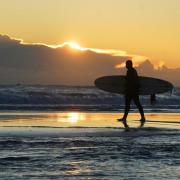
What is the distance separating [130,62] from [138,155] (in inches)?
424

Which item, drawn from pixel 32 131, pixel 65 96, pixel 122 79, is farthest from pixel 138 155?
pixel 65 96

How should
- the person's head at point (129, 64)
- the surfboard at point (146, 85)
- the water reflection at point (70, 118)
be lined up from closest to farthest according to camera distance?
1. the water reflection at point (70, 118)
2. the person's head at point (129, 64)
3. the surfboard at point (146, 85)

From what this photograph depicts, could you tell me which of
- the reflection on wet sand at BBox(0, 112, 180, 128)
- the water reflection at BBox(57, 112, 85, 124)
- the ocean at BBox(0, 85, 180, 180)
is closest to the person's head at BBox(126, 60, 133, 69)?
Answer: the reflection on wet sand at BBox(0, 112, 180, 128)

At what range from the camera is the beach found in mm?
8789

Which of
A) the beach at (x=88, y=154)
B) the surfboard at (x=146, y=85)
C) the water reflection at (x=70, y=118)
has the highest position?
the surfboard at (x=146, y=85)

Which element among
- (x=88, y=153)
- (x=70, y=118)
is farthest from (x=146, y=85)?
(x=88, y=153)

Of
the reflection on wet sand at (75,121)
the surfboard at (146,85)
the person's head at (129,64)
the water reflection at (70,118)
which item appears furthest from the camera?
the surfboard at (146,85)

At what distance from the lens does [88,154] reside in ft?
35.3

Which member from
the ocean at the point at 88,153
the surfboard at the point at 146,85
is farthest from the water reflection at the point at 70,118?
the surfboard at the point at 146,85

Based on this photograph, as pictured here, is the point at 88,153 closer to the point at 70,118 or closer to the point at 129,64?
the point at 129,64

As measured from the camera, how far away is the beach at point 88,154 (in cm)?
879

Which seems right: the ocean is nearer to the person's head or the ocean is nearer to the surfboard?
the person's head

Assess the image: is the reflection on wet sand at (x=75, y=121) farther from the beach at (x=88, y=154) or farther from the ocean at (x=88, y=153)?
the beach at (x=88, y=154)

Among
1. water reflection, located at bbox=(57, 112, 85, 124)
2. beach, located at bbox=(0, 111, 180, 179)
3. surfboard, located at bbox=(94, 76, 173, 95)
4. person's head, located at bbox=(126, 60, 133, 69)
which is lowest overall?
water reflection, located at bbox=(57, 112, 85, 124)
